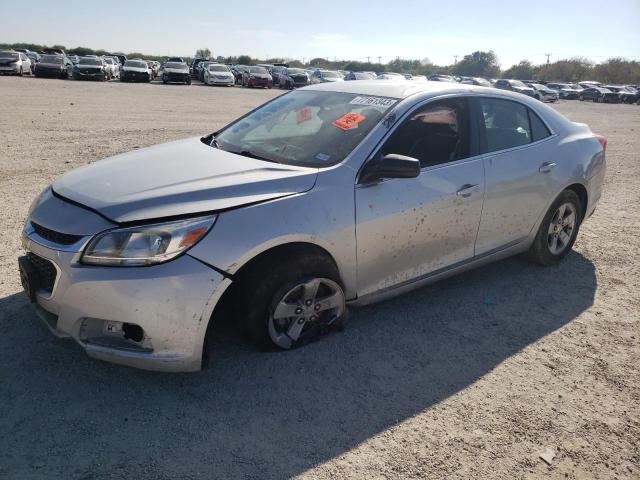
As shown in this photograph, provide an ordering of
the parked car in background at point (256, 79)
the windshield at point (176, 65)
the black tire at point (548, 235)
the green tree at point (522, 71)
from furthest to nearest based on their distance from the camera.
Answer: the green tree at point (522, 71), the parked car in background at point (256, 79), the windshield at point (176, 65), the black tire at point (548, 235)

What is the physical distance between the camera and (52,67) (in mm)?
31344

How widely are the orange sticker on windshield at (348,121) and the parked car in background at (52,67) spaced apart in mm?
33376

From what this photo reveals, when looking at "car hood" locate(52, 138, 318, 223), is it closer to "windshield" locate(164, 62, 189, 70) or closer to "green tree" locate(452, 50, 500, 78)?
"windshield" locate(164, 62, 189, 70)

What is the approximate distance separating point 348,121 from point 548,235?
230cm

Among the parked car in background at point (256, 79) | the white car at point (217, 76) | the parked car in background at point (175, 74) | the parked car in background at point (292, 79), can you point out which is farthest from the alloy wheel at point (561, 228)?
the parked car in background at point (292, 79)

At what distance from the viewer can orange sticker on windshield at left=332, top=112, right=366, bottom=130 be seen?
3617 millimetres

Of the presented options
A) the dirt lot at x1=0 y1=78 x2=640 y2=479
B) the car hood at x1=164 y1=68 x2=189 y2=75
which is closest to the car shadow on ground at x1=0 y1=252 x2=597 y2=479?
the dirt lot at x1=0 y1=78 x2=640 y2=479

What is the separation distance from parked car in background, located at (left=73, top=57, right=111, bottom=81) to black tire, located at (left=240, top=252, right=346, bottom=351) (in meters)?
33.0

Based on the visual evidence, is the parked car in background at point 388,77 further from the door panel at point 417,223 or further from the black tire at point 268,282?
the black tire at point 268,282

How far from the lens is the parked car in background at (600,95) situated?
44662mm

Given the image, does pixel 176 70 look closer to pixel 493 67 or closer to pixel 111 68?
pixel 111 68

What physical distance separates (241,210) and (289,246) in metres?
0.39

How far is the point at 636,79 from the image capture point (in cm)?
7150

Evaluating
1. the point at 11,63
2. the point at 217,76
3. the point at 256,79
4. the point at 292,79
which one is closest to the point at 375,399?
the point at 217,76
